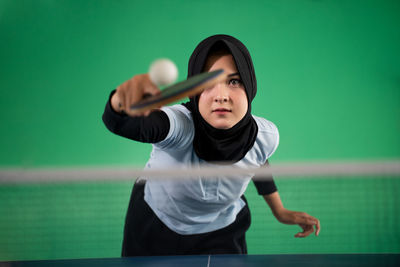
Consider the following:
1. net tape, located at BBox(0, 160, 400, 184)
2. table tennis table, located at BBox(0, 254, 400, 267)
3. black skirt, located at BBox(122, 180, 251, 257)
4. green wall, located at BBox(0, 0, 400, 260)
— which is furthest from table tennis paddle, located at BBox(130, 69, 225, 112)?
green wall, located at BBox(0, 0, 400, 260)

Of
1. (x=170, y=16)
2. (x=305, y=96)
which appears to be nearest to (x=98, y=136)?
(x=170, y=16)

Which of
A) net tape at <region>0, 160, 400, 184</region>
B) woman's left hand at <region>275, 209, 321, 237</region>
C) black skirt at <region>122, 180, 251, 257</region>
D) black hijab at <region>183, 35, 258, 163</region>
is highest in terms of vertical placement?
black hijab at <region>183, 35, 258, 163</region>

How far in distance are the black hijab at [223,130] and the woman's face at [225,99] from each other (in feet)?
0.08

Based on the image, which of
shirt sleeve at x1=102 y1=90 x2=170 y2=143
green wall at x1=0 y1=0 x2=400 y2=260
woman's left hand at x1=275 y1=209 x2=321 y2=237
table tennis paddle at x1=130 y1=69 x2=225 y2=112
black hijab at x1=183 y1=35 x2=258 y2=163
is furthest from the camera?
green wall at x1=0 y1=0 x2=400 y2=260

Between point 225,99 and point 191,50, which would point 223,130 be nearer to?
point 225,99

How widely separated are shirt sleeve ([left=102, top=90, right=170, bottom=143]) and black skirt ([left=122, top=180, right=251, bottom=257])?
0.56 m

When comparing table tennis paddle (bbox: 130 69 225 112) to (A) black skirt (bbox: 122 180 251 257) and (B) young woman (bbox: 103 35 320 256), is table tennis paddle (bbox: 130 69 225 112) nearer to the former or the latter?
(B) young woman (bbox: 103 35 320 256)

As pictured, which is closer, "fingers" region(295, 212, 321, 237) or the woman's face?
the woman's face

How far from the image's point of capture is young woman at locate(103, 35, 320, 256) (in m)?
1.05

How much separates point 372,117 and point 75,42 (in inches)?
102

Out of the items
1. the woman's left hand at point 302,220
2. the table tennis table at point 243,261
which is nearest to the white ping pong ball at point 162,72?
the table tennis table at point 243,261

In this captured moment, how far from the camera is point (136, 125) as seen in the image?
0.87m

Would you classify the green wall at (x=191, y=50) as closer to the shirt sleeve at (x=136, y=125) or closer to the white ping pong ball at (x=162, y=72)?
the shirt sleeve at (x=136, y=125)

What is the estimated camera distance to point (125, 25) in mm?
3051
